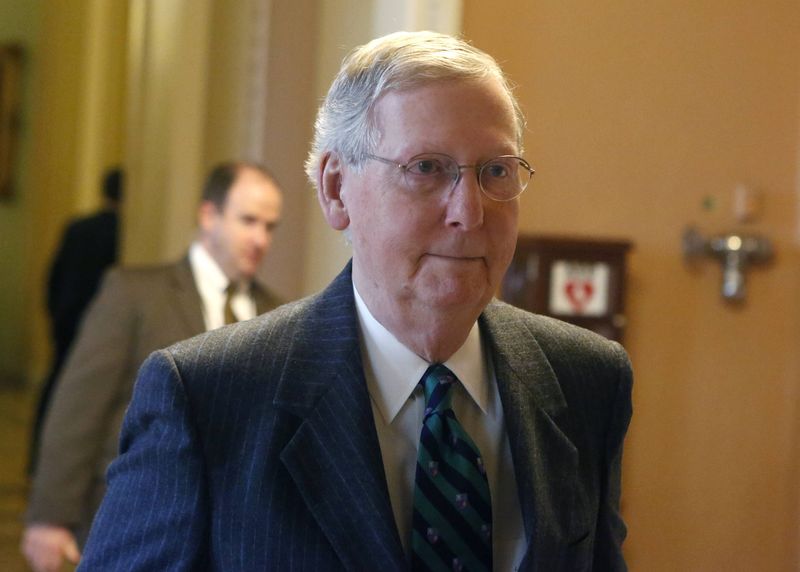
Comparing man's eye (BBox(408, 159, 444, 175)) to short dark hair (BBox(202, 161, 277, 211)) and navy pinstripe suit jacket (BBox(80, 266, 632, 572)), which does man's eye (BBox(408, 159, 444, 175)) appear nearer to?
navy pinstripe suit jacket (BBox(80, 266, 632, 572))

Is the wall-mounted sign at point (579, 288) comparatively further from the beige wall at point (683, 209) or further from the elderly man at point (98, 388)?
the elderly man at point (98, 388)

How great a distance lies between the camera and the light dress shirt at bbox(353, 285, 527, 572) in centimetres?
175

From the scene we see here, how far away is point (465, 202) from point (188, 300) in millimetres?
2346

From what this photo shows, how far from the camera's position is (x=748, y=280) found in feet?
13.6

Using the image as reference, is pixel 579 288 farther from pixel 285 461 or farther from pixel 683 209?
pixel 285 461

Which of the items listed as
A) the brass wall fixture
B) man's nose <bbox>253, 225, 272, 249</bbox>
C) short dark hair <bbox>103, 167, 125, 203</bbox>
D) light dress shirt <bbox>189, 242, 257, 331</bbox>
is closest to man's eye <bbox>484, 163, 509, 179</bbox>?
light dress shirt <bbox>189, 242, 257, 331</bbox>

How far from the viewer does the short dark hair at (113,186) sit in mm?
7047

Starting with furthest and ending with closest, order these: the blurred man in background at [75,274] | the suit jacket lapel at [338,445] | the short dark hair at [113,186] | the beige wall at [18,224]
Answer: the beige wall at [18,224]
the short dark hair at [113,186]
the blurred man in background at [75,274]
the suit jacket lapel at [338,445]

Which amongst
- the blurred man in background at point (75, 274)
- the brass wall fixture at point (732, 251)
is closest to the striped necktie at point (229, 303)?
the brass wall fixture at point (732, 251)

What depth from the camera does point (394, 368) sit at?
1.79 metres

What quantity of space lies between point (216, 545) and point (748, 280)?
2872 millimetres

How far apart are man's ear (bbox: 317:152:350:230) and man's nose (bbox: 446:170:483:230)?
212mm

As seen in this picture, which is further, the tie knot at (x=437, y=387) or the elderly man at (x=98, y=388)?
the elderly man at (x=98, y=388)

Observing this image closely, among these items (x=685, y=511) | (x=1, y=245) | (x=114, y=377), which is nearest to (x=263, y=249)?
(x=114, y=377)
